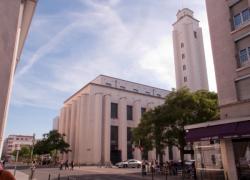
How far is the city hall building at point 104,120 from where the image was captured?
5653 cm

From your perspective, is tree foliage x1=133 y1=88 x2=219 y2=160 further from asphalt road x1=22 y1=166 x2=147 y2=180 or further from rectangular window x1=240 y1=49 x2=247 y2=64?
rectangular window x1=240 y1=49 x2=247 y2=64

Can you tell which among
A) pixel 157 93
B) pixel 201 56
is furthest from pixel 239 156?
pixel 157 93

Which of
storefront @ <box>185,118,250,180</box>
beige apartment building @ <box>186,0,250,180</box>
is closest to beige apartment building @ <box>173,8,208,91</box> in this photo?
beige apartment building @ <box>186,0,250,180</box>

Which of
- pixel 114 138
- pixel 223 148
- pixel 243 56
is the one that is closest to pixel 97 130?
pixel 114 138

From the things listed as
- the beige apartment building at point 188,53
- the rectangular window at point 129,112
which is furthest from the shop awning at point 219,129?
the rectangular window at point 129,112

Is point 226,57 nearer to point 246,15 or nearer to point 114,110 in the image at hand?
point 246,15

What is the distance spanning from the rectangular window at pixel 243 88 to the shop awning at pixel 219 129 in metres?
2.29

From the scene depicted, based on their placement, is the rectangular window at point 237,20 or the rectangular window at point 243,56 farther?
the rectangular window at point 237,20

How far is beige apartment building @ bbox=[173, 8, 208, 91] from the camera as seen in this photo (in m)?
63.2

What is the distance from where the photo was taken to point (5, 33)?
9.91 m

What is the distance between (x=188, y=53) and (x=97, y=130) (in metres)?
30.6

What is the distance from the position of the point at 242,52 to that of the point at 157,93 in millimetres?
57831

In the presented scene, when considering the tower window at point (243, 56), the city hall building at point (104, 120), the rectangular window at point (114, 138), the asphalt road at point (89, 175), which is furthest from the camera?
the rectangular window at point (114, 138)

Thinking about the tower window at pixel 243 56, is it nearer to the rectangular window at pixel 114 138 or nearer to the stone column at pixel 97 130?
the stone column at pixel 97 130
